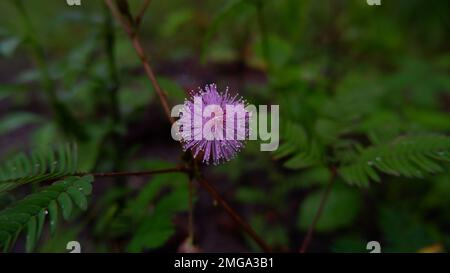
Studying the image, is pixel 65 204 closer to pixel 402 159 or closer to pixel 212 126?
pixel 212 126

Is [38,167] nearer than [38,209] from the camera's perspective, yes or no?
No

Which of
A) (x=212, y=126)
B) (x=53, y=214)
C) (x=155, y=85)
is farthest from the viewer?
(x=155, y=85)

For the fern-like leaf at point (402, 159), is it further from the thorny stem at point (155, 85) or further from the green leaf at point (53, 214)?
the green leaf at point (53, 214)

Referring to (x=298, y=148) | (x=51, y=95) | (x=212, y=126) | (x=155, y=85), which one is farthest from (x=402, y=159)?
(x=51, y=95)

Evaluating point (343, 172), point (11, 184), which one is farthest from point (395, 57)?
point (11, 184)

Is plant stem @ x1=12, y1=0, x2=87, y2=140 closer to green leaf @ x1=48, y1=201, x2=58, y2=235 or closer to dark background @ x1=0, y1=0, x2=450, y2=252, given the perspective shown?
dark background @ x1=0, y1=0, x2=450, y2=252
